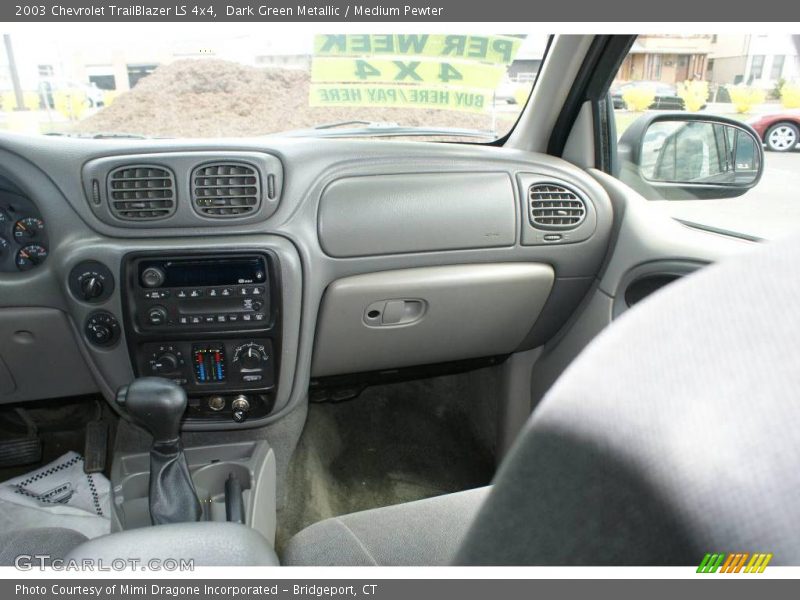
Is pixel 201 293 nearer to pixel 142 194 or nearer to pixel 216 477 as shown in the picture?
pixel 142 194

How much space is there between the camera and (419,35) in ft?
5.94

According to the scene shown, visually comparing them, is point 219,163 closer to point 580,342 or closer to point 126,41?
point 126,41

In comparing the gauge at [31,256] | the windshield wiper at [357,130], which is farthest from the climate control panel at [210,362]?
the windshield wiper at [357,130]

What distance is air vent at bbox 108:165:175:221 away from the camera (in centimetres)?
174

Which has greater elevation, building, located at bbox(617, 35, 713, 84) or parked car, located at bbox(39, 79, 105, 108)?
building, located at bbox(617, 35, 713, 84)

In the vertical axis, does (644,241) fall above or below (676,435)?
below

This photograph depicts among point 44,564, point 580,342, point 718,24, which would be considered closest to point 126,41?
point 44,564

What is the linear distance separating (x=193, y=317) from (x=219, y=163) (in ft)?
1.49

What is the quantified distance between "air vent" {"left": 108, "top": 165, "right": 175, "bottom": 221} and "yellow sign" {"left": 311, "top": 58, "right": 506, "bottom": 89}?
1.97ft

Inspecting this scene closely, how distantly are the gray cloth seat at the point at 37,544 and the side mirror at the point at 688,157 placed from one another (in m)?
2.02

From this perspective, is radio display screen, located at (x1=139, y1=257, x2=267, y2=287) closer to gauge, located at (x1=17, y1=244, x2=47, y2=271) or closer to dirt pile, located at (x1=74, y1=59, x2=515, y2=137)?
gauge, located at (x1=17, y1=244, x2=47, y2=271)

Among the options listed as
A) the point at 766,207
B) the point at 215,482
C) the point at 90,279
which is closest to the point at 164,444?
the point at 215,482

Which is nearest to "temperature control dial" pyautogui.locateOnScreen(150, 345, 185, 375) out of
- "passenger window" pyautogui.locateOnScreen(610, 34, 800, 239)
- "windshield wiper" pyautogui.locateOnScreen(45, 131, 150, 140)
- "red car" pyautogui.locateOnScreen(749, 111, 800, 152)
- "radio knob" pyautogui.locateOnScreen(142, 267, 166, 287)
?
"radio knob" pyautogui.locateOnScreen(142, 267, 166, 287)

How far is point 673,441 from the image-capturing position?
1.27ft
